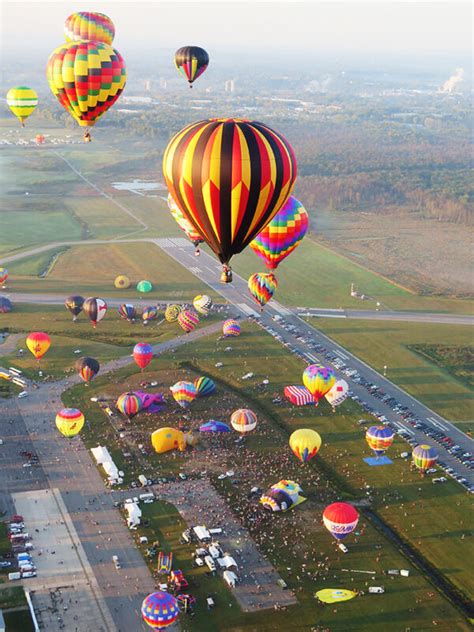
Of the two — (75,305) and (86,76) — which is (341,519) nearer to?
(86,76)

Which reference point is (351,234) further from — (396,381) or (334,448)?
(334,448)

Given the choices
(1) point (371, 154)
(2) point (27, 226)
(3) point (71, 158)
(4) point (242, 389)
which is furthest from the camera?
(1) point (371, 154)

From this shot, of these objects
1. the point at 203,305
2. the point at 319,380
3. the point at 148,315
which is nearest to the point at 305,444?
the point at 319,380

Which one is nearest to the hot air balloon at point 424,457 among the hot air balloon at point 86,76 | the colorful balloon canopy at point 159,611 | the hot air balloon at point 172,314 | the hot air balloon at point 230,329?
the colorful balloon canopy at point 159,611

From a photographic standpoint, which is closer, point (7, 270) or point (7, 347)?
point (7, 347)

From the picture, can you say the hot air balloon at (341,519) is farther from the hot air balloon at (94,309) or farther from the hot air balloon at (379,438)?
the hot air balloon at (94,309)

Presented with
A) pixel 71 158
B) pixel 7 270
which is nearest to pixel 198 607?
pixel 7 270

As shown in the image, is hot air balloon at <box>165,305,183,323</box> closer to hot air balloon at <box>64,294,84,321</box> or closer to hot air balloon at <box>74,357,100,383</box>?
hot air balloon at <box>64,294,84,321</box>

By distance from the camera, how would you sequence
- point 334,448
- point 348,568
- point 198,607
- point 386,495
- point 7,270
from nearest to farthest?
point 198,607 < point 348,568 < point 386,495 < point 334,448 < point 7,270
